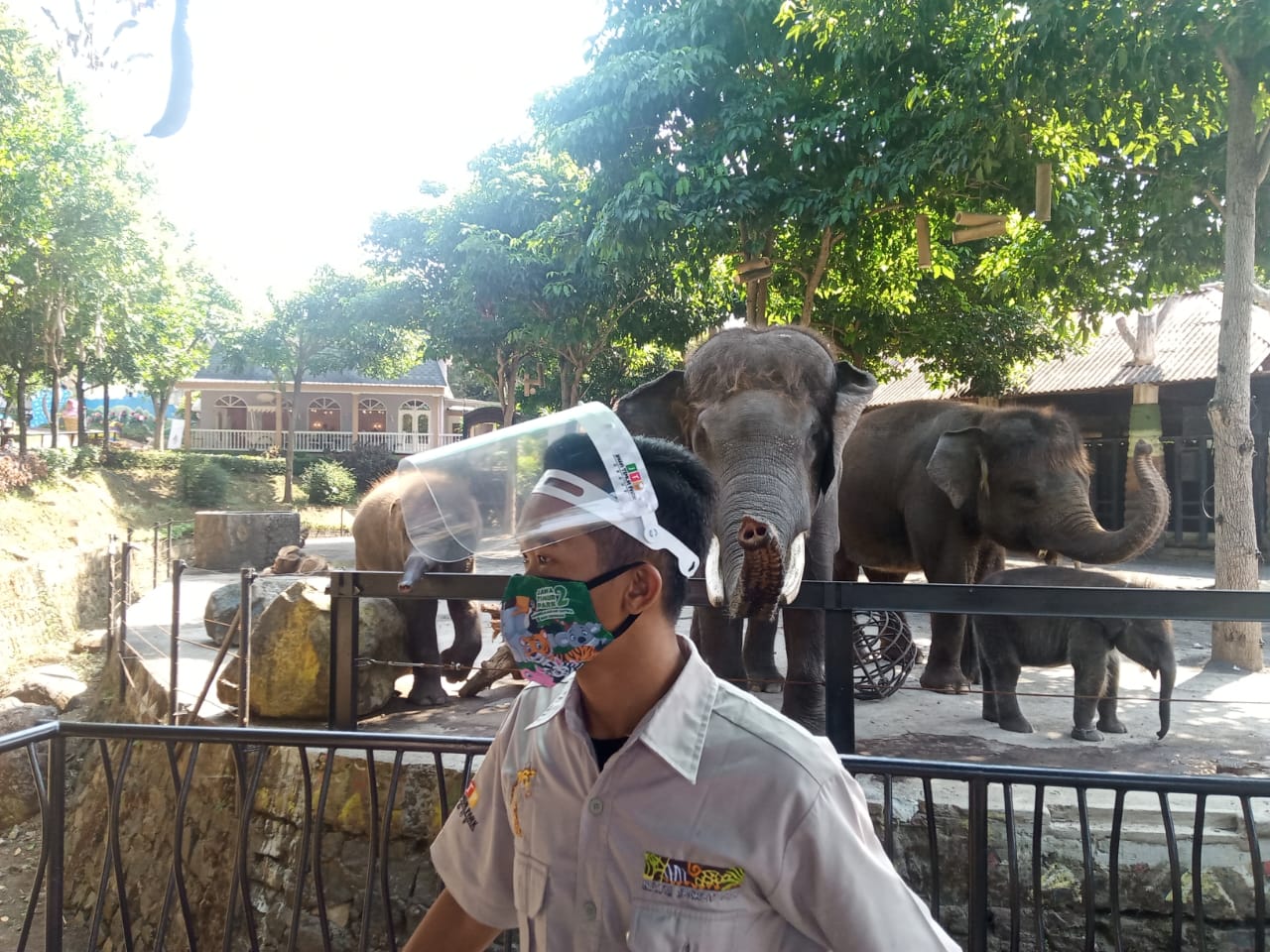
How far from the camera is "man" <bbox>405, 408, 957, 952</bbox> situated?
1422 millimetres

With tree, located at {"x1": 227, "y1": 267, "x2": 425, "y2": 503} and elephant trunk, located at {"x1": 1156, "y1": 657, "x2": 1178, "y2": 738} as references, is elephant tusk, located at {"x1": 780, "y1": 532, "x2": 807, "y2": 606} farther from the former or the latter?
tree, located at {"x1": 227, "y1": 267, "x2": 425, "y2": 503}

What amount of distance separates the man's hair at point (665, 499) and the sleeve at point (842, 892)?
1.47ft

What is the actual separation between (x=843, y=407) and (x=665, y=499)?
3.96m

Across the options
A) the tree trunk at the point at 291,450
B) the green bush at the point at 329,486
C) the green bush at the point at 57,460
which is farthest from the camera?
the green bush at the point at 329,486

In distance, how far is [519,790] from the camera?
1709 millimetres

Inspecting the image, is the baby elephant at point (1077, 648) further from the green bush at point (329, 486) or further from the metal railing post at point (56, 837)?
the green bush at point (329, 486)

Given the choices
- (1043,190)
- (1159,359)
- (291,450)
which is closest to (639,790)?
(1043,190)

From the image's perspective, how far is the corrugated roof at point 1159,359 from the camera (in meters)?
16.9

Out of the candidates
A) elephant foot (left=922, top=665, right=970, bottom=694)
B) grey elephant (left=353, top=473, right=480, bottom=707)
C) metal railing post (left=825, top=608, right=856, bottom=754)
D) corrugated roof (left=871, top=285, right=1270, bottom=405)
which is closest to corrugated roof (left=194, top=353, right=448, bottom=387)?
corrugated roof (left=871, top=285, right=1270, bottom=405)

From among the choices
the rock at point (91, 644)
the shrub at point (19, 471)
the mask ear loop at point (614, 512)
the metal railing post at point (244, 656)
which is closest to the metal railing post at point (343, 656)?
the metal railing post at point (244, 656)

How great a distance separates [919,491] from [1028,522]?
815 mm

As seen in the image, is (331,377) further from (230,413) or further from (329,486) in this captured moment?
(329,486)

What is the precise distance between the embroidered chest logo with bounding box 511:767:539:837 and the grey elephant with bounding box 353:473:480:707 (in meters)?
3.55

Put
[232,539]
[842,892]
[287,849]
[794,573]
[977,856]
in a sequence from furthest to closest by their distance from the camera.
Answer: [232,539]
[287,849]
[794,573]
[977,856]
[842,892]
